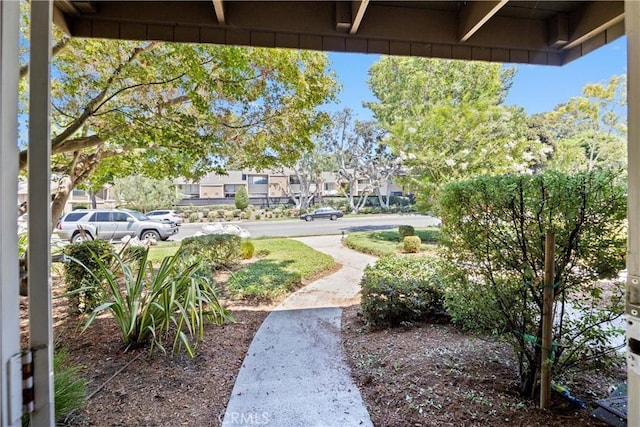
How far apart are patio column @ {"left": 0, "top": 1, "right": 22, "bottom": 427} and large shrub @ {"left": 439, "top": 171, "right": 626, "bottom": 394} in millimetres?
2322

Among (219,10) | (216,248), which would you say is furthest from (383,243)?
(219,10)

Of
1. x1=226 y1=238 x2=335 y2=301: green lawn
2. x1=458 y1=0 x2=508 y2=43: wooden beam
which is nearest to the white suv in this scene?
x1=226 y1=238 x2=335 y2=301: green lawn

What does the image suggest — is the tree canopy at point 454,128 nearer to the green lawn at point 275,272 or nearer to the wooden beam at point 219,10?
the green lawn at point 275,272

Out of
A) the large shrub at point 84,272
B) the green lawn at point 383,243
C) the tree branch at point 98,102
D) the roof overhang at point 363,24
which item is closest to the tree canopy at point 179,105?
the tree branch at point 98,102

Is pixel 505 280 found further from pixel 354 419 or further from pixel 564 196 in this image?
pixel 354 419

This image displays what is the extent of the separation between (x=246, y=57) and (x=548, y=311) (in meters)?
3.92

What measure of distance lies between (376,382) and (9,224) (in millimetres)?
2419

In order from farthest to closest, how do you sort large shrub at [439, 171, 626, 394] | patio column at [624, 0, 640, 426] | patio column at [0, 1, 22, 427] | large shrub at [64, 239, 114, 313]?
large shrub at [64, 239, 114, 313], large shrub at [439, 171, 626, 394], patio column at [624, 0, 640, 426], patio column at [0, 1, 22, 427]

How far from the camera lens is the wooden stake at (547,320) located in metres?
1.85

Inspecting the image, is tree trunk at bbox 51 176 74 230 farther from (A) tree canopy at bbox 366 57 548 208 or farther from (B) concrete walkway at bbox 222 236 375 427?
(A) tree canopy at bbox 366 57 548 208

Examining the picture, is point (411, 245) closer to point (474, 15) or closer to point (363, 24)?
point (474, 15)

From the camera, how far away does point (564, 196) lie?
6.15ft

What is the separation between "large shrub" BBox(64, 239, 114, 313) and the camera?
339 cm

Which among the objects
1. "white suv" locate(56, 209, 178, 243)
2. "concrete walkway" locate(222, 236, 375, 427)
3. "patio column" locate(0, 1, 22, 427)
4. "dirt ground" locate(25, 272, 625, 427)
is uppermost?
"patio column" locate(0, 1, 22, 427)
